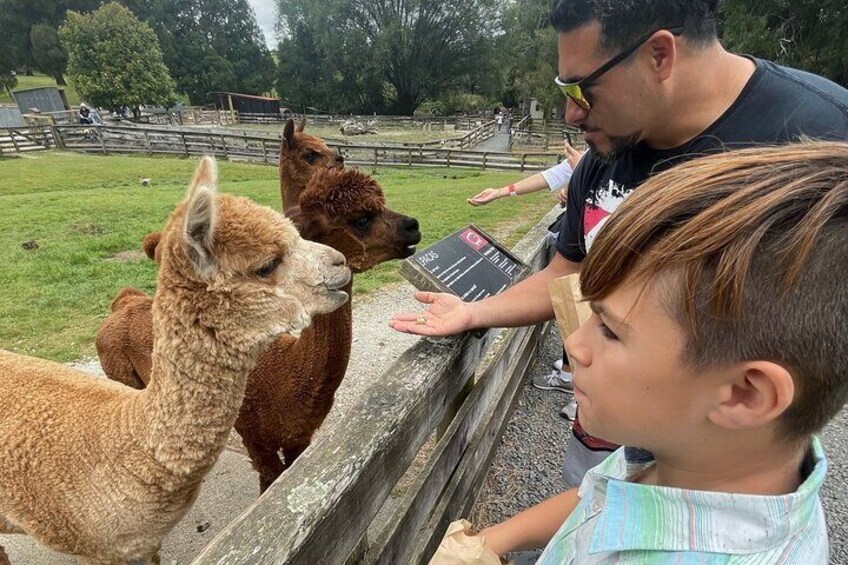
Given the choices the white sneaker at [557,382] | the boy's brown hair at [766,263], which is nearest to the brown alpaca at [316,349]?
the boy's brown hair at [766,263]

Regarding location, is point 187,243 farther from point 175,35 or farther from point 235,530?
point 175,35

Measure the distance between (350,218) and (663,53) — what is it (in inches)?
61.6

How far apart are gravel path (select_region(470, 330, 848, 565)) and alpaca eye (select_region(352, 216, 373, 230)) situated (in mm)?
1923

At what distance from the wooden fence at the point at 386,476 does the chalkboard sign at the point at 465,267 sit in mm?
258

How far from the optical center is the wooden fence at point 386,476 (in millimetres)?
1040

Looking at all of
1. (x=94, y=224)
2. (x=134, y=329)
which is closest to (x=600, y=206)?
(x=134, y=329)

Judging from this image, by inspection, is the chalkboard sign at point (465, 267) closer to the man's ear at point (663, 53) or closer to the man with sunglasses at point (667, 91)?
the man with sunglasses at point (667, 91)

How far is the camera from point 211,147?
24.7 meters

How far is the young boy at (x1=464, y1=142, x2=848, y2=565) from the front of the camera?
0.74 metres

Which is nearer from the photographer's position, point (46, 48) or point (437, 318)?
point (437, 318)

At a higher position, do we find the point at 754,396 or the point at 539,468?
the point at 754,396

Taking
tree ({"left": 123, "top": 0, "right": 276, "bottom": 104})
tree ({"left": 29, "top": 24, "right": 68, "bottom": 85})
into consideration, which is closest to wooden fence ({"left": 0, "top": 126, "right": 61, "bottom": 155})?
tree ({"left": 123, "top": 0, "right": 276, "bottom": 104})

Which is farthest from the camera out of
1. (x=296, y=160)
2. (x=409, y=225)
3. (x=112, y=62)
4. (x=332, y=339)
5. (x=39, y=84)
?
(x=39, y=84)

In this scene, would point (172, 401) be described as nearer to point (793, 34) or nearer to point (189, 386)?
point (189, 386)
